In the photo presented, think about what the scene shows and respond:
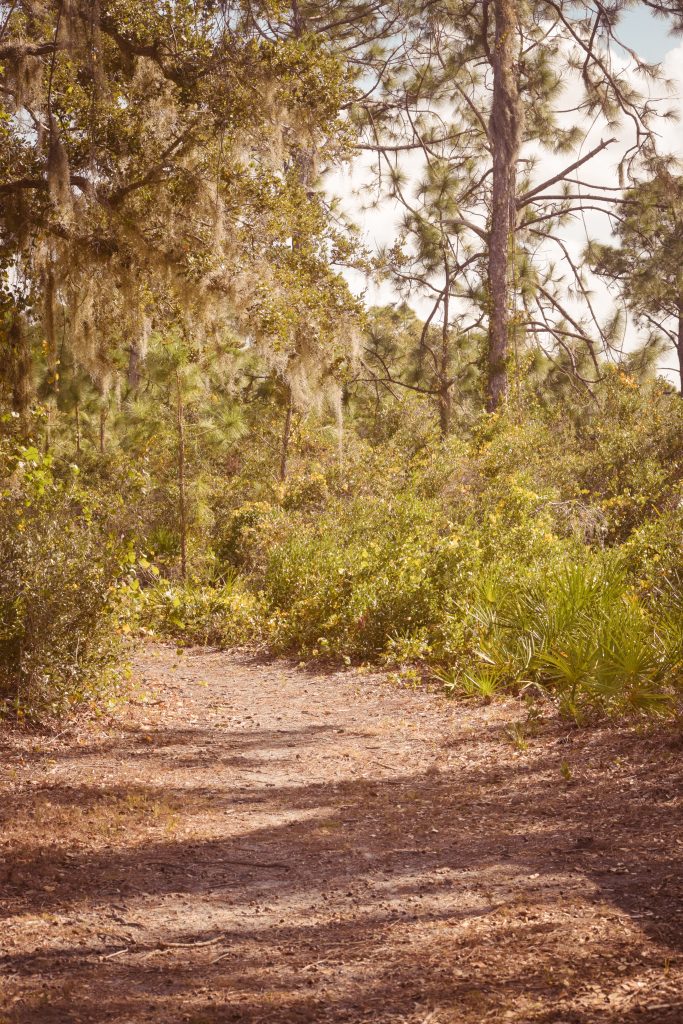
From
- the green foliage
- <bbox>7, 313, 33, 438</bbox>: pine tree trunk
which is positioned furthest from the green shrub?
the green foliage

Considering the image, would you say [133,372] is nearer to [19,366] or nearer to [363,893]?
[19,366]

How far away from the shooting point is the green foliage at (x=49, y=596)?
19.1ft

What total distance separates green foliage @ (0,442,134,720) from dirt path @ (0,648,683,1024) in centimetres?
35

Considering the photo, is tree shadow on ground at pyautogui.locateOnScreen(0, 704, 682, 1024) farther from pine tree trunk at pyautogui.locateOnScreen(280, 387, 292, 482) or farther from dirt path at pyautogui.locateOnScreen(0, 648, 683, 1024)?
pine tree trunk at pyautogui.locateOnScreen(280, 387, 292, 482)

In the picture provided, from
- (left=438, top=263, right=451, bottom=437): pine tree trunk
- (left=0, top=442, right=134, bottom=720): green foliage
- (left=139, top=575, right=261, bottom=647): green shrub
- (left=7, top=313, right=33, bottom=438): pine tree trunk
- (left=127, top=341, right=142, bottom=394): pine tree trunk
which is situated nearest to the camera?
(left=0, top=442, right=134, bottom=720): green foliage

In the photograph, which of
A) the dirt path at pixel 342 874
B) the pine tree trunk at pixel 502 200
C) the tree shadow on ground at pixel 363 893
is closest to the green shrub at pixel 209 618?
the dirt path at pixel 342 874

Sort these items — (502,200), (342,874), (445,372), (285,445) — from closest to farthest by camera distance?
(342,874), (285,445), (502,200), (445,372)

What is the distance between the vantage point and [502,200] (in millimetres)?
16094

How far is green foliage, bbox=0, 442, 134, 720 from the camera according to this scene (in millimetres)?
5824

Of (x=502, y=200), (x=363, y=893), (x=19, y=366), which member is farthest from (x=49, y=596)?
(x=502, y=200)

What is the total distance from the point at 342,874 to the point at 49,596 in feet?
9.63

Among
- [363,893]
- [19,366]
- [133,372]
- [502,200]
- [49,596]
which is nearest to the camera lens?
[363,893]

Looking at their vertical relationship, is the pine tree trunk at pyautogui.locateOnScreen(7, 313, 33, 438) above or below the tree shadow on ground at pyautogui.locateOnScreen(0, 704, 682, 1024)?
above

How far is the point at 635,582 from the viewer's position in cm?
795
